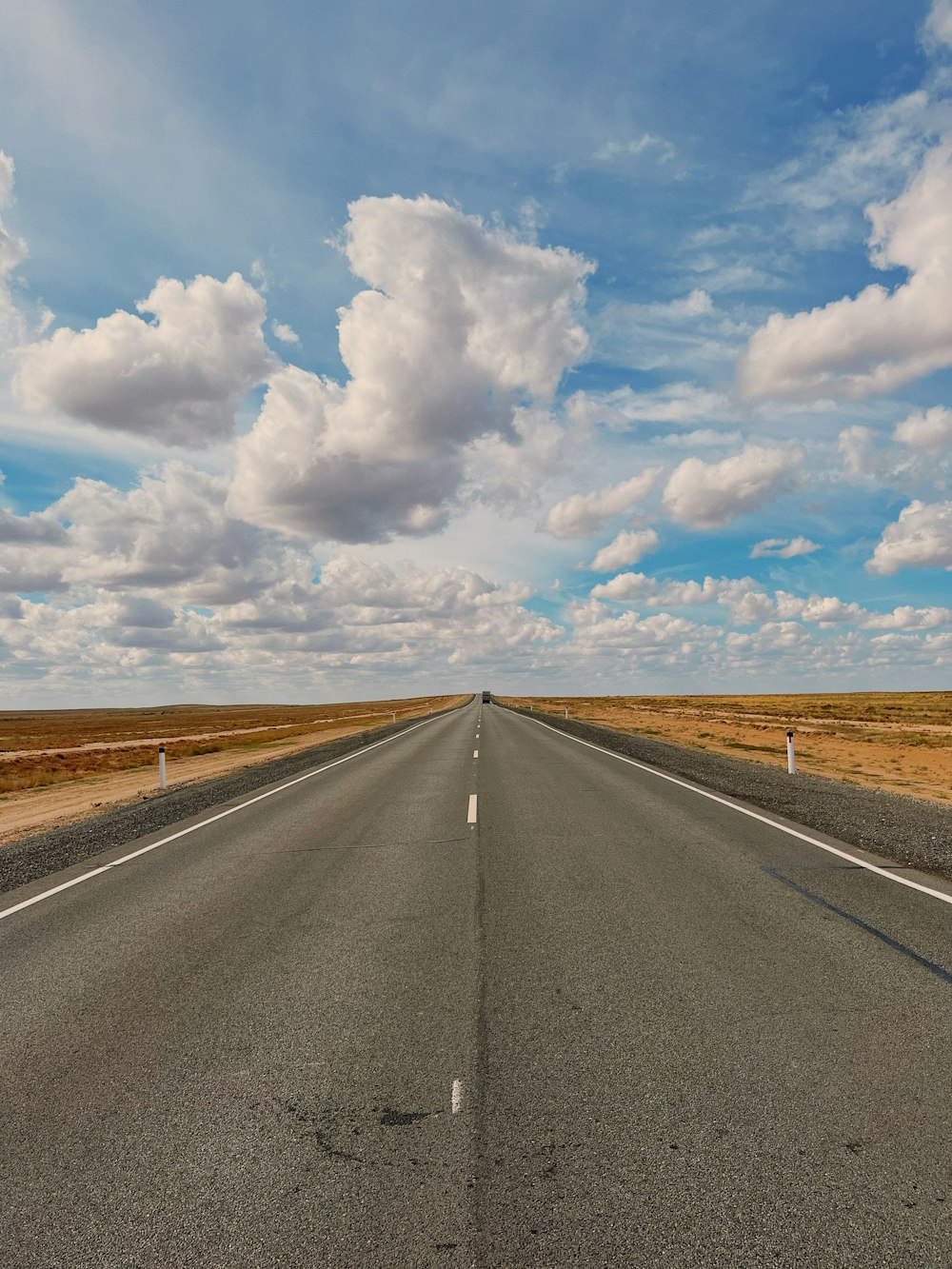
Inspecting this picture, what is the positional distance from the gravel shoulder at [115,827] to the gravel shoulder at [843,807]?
10.5 metres

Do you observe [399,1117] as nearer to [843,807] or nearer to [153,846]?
[153,846]

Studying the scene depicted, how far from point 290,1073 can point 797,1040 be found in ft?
9.38

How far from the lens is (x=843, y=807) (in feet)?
41.9

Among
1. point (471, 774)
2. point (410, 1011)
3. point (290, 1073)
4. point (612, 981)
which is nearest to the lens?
point (290, 1073)

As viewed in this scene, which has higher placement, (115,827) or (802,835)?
(802,835)

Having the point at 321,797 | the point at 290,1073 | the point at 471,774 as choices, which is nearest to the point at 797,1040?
the point at 290,1073

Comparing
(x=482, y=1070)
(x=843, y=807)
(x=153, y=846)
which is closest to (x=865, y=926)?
(x=482, y=1070)

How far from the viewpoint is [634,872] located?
7875 millimetres

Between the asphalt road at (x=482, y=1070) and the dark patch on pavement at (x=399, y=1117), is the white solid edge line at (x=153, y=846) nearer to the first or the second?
the asphalt road at (x=482, y=1070)

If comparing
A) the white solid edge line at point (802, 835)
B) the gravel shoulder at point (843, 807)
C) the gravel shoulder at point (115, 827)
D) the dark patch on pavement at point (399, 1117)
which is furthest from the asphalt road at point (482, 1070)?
the gravel shoulder at point (115, 827)

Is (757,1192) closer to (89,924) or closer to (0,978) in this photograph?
(0,978)

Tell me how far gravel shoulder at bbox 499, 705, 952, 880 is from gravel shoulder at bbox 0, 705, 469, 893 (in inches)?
415

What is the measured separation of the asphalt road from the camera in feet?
8.95

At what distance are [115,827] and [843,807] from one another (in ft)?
42.4
